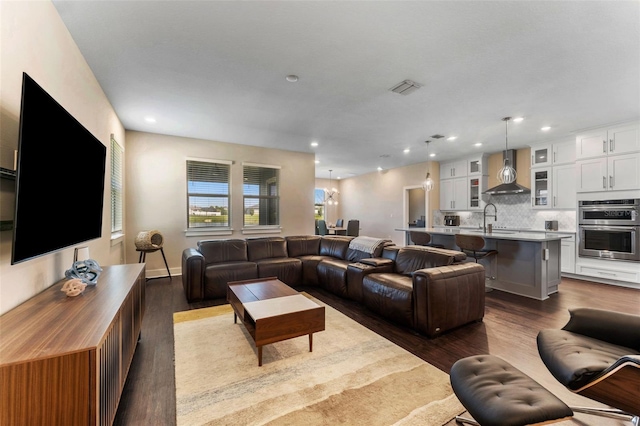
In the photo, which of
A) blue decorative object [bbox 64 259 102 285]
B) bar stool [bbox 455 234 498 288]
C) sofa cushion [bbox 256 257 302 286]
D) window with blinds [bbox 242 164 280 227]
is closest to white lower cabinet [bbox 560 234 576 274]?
bar stool [bbox 455 234 498 288]

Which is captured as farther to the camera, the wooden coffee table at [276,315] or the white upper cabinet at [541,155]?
the white upper cabinet at [541,155]

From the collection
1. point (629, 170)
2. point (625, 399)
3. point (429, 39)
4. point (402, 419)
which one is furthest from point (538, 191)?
point (402, 419)

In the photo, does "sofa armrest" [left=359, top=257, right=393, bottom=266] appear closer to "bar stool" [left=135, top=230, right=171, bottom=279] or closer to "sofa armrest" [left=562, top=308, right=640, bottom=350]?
"sofa armrest" [left=562, top=308, right=640, bottom=350]

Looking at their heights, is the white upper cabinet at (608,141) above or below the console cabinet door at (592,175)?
above

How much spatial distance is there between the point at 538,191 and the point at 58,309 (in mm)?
7807

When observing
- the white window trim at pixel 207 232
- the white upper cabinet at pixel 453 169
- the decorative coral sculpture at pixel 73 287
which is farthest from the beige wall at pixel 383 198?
the decorative coral sculpture at pixel 73 287

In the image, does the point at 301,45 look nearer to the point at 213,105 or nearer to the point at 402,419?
the point at 213,105

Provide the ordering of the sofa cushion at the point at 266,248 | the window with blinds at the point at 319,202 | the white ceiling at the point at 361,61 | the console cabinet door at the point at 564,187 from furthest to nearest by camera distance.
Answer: the window with blinds at the point at 319,202 → the console cabinet door at the point at 564,187 → the sofa cushion at the point at 266,248 → the white ceiling at the point at 361,61

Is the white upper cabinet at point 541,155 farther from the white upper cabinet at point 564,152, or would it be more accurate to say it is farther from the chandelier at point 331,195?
the chandelier at point 331,195

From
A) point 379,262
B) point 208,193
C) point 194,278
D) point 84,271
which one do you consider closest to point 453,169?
point 379,262

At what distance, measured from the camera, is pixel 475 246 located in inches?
163

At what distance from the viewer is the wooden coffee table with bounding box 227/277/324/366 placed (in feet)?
7.09

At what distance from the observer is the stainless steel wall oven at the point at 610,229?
14.7 feet

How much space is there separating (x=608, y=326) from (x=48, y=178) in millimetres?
3540
